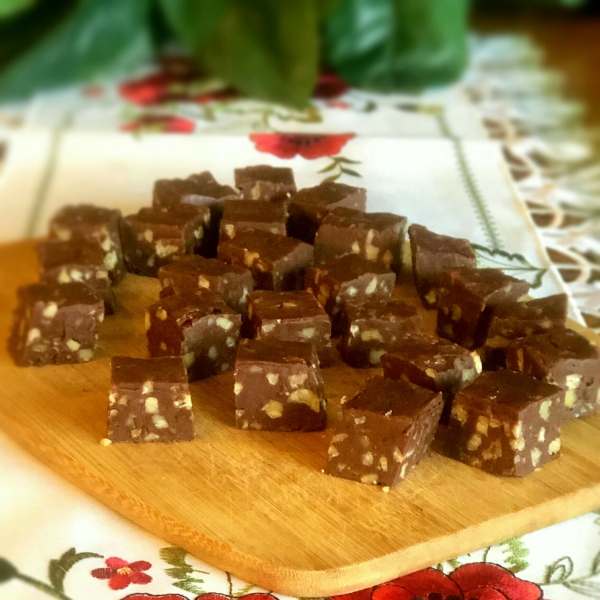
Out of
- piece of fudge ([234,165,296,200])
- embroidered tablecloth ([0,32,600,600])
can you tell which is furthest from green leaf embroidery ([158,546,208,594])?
piece of fudge ([234,165,296,200])

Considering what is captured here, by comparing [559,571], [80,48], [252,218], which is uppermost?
[80,48]

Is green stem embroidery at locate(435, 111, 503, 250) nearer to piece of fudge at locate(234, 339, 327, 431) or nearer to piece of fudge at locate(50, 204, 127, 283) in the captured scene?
piece of fudge at locate(234, 339, 327, 431)

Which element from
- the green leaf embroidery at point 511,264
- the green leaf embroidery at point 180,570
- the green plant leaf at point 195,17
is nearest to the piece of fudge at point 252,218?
the green leaf embroidery at point 511,264

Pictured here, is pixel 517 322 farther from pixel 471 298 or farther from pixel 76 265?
pixel 76 265

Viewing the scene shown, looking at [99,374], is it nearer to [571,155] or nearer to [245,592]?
[245,592]

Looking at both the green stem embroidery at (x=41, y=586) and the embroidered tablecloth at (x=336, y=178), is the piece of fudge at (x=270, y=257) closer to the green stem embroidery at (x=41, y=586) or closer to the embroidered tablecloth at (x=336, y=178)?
the embroidered tablecloth at (x=336, y=178)

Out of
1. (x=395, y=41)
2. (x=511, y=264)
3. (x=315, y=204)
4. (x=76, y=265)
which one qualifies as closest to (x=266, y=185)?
(x=315, y=204)

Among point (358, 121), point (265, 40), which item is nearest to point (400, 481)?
point (358, 121)
